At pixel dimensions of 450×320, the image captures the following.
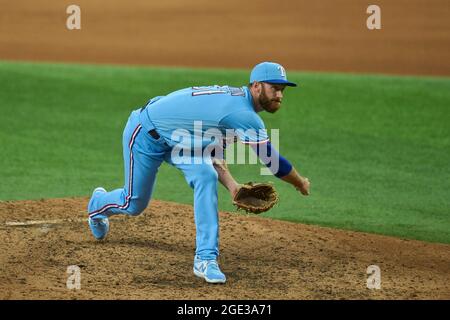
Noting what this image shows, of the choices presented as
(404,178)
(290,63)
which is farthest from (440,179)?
(290,63)

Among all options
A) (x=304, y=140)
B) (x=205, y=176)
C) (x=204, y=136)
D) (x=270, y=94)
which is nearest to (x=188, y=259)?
(x=205, y=176)

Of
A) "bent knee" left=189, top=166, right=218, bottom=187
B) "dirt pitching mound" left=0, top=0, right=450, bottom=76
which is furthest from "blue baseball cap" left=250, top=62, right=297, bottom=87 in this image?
"dirt pitching mound" left=0, top=0, right=450, bottom=76

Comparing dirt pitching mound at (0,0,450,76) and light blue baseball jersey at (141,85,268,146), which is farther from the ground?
dirt pitching mound at (0,0,450,76)

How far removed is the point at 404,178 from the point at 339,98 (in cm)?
364

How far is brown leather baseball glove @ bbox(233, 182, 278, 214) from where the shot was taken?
21.2ft

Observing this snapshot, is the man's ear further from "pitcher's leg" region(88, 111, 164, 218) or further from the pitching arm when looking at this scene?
"pitcher's leg" region(88, 111, 164, 218)

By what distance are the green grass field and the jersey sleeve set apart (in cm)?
252

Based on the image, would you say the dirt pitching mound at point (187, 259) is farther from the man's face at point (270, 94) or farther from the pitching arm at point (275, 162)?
the man's face at point (270, 94)

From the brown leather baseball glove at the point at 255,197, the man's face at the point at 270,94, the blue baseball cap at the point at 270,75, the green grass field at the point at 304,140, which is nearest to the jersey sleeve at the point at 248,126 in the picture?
the man's face at the point at 270,94

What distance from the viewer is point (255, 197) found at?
6539 millimetres

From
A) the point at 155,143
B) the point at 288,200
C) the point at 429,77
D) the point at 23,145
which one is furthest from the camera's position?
the point at 429,77

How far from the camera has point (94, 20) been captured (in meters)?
19.4

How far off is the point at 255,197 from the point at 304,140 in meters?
5.36

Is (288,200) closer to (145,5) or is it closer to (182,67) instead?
(182,67)
